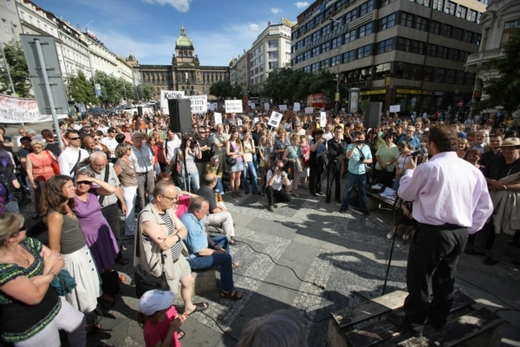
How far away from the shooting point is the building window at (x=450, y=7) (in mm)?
33688

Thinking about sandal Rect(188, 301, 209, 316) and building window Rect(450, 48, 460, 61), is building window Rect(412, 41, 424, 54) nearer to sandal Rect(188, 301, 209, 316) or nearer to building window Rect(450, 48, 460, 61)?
building window Rect(450, 48, 460, 61)

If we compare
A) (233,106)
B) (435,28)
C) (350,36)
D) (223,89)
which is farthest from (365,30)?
(223,89)

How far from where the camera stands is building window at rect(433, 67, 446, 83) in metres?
35.3

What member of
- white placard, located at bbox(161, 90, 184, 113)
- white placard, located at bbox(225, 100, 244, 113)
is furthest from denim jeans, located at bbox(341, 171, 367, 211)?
white placard, located at bbox(161, 90, 184, 113)

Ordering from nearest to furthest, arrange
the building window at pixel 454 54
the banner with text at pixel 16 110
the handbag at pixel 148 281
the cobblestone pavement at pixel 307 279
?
the handbag at pixel 148 281 → the cobblestone pavement at pixel 307 279 → the banner with text at pixel 16 110 → the building window at pixel 454 54

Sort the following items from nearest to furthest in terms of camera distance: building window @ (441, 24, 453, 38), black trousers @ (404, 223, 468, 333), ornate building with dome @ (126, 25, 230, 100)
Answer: black trousers @ (404, 223, 468, 333) < building window @ (441, 24, 453, 38) < ornate building with dome @ (126, 25, 230, 100)

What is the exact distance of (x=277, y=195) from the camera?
6.91 meters

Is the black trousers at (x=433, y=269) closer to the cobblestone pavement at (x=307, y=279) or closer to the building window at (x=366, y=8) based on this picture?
the cobblestone pavement at (x=307, y=279)

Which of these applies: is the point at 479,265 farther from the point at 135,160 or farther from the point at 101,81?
the point at 101,81

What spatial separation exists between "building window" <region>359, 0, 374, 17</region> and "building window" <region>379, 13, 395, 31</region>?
241cm

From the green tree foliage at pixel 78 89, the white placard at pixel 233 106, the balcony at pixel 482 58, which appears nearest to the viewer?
the white placard at pixel 233 106

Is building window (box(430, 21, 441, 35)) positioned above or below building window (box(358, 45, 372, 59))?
above

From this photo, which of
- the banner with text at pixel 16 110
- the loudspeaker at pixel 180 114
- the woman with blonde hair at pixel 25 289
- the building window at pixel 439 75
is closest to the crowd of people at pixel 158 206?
the woman with blonde hair at pixel 25 289

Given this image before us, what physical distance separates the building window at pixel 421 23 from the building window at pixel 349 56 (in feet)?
26.7
